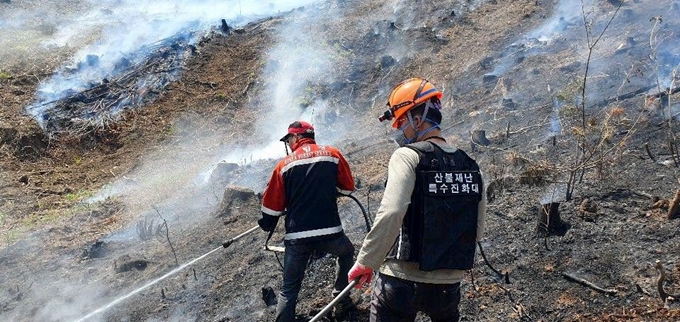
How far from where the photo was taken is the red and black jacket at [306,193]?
14.0 ft

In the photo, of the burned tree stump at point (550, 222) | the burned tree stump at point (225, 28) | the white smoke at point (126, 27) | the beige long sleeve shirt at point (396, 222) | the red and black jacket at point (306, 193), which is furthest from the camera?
the burned tree stump at point (225, 28)

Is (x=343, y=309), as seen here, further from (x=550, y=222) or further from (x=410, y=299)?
(x=550, y=222)

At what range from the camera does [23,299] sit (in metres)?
6.50

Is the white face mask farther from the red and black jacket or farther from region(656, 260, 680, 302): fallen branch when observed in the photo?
region(656, 260, 680, 302): fallen branch

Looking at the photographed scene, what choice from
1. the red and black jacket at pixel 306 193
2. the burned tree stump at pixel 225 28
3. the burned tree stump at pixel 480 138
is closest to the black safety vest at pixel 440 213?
the red and black jacket at pixel 306 193

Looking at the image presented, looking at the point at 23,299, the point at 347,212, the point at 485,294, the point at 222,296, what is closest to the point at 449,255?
the point at 485,294

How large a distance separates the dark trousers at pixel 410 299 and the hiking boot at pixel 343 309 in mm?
1629

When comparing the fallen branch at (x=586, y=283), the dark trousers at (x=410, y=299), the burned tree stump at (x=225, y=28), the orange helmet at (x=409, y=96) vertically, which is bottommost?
the fallen branch at (x=586, y=283)

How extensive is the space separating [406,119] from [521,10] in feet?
46.4

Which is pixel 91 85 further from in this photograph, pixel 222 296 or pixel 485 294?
pixel 485 294

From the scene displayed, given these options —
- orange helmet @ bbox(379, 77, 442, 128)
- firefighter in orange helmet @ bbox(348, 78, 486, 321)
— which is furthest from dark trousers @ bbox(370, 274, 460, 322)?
orange helmet @ bbox(379, 77, 442, 128)

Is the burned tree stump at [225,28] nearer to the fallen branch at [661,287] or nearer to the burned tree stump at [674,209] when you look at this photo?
the burned tree stump at [674,209]

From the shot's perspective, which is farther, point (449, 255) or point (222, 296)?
point (222, 296)

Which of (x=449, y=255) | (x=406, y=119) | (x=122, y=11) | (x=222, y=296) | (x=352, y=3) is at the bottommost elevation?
(x=222, y=296)
